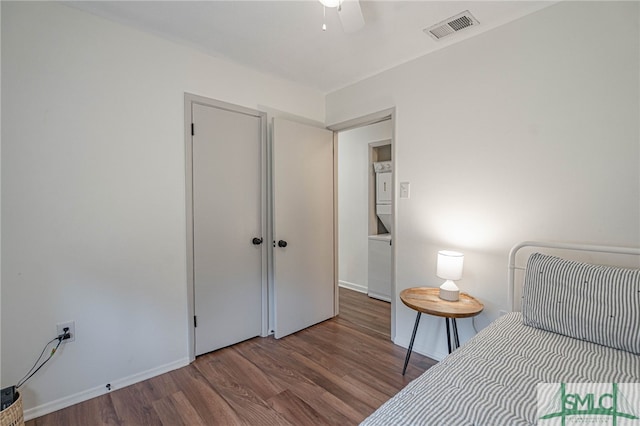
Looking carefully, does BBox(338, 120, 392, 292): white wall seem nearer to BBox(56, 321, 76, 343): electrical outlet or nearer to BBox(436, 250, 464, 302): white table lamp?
BBox(436, 250, 464, 302): white table lamp

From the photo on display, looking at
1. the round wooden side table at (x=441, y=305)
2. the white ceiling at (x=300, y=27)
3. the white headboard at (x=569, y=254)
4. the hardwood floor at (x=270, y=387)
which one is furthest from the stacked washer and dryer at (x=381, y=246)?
the white headboard at (x=569, y=254)

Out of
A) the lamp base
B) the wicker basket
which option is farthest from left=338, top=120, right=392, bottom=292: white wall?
the wicker basket

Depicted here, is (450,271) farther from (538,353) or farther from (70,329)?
(70,329)

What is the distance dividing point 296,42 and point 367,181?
2.30 metres

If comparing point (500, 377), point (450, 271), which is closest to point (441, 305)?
point (450, 271)

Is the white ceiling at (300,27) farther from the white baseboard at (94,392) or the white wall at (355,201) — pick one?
the white baseboard at (94,392)

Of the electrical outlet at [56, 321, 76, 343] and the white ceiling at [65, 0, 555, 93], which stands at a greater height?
the white ceiling at [65, 0, 555, 93]

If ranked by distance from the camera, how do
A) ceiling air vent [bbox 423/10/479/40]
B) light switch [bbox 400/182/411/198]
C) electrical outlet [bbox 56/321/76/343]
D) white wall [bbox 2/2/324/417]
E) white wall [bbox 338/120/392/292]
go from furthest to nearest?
white wall [bbox 338/120/392/292]
light switch [bbox 400/182/411/198]
ceiling air vent [bbox 423/10/479/40]
electrical outlet [bbox 56/321/76/343]
white wall [bbox 2/2/324/417]

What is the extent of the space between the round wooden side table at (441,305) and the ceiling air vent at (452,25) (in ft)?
6.32

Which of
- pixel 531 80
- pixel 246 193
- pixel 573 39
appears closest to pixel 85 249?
pixel 246 193

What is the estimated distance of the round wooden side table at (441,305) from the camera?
185 centimetres

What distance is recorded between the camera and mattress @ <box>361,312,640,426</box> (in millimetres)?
896

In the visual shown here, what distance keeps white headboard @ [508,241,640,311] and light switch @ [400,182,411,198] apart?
919 millimetres

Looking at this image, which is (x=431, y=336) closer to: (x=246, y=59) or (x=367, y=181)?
(x=367, y=181)
